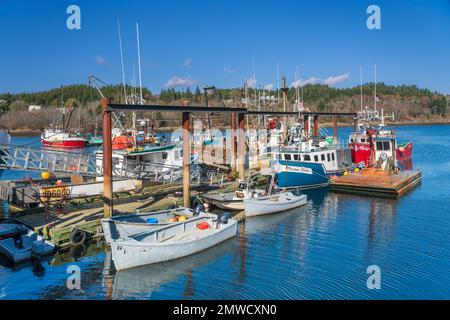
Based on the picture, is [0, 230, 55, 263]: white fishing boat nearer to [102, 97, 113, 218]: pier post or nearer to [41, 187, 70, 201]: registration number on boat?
[102, 97, 113, 218]: pier post

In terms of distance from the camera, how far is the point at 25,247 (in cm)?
1906

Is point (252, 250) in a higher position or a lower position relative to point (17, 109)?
lower

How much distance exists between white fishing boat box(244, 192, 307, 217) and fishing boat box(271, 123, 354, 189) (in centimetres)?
556

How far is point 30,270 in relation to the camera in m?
17.7

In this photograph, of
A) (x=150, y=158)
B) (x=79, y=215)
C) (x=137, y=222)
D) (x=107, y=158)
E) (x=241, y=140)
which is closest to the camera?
(x=107, y=158)

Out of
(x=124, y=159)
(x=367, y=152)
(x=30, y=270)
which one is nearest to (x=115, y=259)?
(x=30, y=270)

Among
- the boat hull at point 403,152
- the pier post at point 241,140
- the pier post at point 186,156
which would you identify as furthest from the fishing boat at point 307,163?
the boat hull at point 403,152

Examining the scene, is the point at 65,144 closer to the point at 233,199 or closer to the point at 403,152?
the point at 403,152

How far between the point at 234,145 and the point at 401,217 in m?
14.0

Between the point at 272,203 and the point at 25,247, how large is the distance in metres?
14.2

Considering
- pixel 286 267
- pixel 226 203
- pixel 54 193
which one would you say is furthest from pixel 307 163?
pixel 54 193

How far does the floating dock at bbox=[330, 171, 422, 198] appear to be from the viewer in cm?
3359
